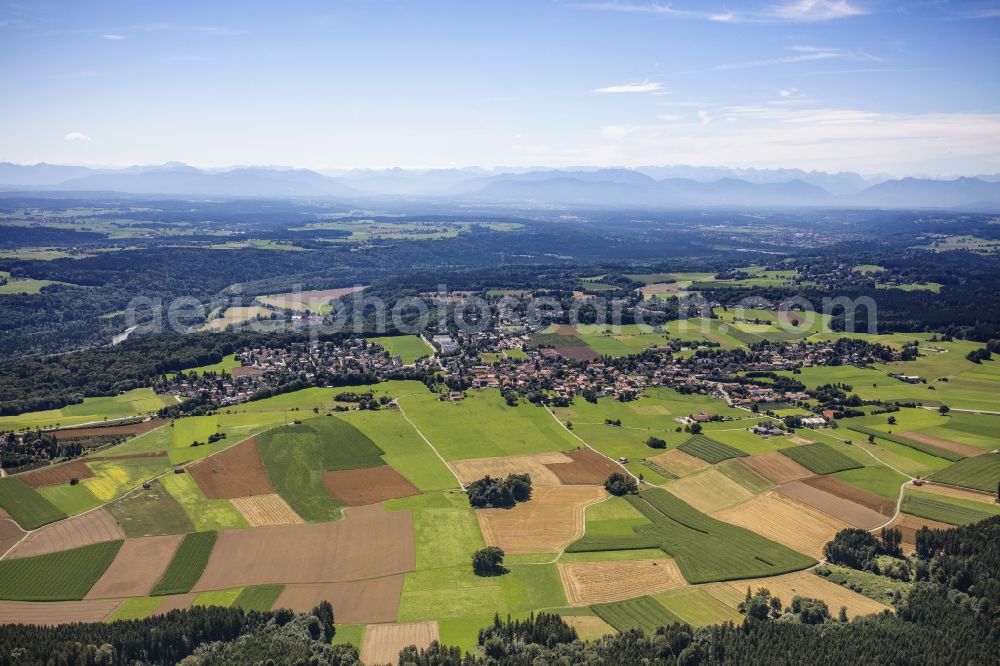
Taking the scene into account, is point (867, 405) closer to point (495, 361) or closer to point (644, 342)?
point (644, 342)

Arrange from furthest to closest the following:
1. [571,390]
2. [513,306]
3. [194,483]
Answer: [513,306] → [571,390] → [194,483]

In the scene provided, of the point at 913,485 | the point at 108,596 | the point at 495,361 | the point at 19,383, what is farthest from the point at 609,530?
the point at 19,383

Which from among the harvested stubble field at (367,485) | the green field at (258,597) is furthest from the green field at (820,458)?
the green field at (258,597)

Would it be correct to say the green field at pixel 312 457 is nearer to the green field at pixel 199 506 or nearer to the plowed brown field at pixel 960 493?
the green field at pixel 199 506

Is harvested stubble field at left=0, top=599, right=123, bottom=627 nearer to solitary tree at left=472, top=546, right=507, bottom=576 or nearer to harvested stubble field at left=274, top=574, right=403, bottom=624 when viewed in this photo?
harvested stubble field at left=274, top=574, right=403, bottom=624

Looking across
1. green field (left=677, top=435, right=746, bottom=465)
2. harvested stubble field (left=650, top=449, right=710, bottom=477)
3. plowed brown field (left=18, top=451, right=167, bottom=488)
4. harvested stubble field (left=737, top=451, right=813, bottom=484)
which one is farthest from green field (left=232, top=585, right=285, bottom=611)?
harvested stubble field (left=737, top=451, right=813, bottom=484)

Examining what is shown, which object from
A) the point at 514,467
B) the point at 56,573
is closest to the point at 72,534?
the point at 56,573
